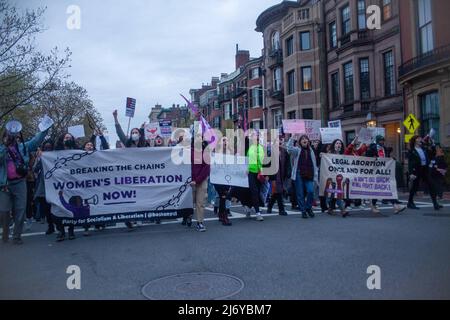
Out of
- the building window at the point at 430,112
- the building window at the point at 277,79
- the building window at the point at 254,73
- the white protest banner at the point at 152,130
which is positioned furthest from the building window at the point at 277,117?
the white protest banner at the point at 152,130

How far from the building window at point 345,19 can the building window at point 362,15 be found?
108 cm

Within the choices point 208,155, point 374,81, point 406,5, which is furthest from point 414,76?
point 208,155

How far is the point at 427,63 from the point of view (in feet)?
63.8

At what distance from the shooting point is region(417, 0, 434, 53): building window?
20.3 m

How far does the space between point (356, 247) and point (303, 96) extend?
27881mm

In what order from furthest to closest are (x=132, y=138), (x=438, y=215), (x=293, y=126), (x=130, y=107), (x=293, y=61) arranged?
(x=293, y=61) < (x=293, y=126) < (x=130, y=107) < (x=132, y=138) < (x=438, y=215)

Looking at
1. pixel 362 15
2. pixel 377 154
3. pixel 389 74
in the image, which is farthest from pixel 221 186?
pixel 362 15

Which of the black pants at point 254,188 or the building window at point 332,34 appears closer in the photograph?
the black pants at point 254,188

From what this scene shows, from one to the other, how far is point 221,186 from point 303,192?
208 centimetres

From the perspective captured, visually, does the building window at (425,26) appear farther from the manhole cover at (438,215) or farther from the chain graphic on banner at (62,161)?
the chain graphic on banner at (62,161)

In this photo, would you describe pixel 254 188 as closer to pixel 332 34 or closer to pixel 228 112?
pixel 332 34

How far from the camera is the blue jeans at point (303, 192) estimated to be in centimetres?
980

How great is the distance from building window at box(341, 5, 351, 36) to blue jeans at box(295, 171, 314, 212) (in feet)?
69.3

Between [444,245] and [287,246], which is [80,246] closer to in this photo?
[287,246]
